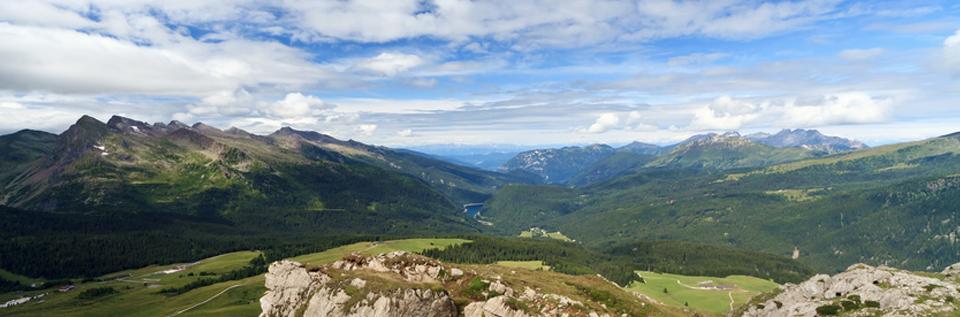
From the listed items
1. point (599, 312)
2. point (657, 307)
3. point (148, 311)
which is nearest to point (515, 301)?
point (599, 312)

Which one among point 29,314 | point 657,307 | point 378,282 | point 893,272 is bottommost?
point 29,314

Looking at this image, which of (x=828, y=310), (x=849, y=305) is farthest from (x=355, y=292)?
(x=849, y=305)

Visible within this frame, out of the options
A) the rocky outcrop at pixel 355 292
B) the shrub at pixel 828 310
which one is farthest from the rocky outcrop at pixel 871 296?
the rocky outcrop at pixel 355 292

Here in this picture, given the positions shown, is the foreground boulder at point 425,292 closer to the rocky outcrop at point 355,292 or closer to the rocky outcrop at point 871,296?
the rocky outcrop at point 355,292

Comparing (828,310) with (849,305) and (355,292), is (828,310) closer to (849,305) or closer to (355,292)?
(849,305)

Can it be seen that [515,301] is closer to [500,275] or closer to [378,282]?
[500,275]
